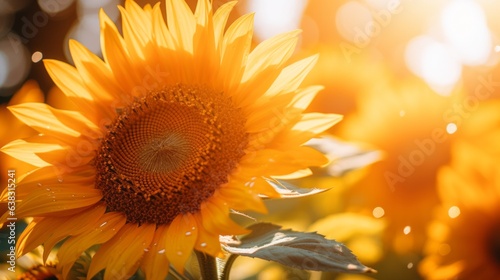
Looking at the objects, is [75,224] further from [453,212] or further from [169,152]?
[453,212]

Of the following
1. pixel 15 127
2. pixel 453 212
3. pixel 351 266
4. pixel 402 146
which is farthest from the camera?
pixel 15 127

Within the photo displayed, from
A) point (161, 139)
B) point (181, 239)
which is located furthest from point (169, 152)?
point (181, 239)

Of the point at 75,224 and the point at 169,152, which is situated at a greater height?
the point at 169,152

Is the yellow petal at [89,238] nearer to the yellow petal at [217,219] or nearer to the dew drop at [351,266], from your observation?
the yellow petal at [217,219]

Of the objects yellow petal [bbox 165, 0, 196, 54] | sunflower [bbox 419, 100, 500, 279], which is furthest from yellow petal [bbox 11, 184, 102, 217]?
sunflower [bbox 419, 100, 500, 279]

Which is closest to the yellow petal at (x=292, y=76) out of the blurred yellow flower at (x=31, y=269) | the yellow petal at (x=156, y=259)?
the yellow petal at (x=156, y=259)

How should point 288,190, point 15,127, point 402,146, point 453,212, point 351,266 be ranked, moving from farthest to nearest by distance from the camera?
1. point 15,127
2. point 402,146
3. point 453,212
4. point 288,190
5. point 351,266
